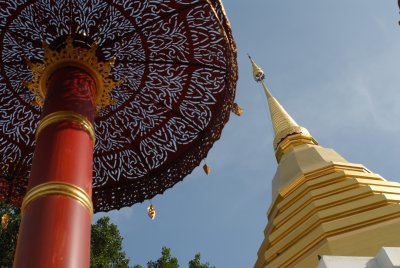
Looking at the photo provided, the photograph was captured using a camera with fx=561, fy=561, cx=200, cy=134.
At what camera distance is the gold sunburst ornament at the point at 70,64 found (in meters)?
5.42

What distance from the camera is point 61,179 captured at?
4277 mm

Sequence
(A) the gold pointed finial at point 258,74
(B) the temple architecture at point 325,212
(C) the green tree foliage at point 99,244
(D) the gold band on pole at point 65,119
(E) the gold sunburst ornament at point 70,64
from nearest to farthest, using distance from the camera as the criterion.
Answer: (D) the gold band on pole at point 65,119
(E) the gold sunburst ornament at point 70,64
(B) the temple architecture at point 325,212
(C) the green tree foliage at point 99,244
(A) the gold pointed finial at point 258,74

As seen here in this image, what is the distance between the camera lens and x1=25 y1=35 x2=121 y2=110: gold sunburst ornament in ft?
17.8

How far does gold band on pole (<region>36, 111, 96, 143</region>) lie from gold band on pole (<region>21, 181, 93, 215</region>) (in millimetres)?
712

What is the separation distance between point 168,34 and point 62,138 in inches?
84.4

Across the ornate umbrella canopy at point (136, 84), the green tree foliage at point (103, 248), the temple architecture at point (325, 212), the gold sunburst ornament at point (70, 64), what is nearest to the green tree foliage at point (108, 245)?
the green tree foliage at point (103, 248)

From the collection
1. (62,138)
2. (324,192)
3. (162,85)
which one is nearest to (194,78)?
(162,85)

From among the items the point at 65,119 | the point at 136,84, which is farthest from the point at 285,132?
the point at 65,119

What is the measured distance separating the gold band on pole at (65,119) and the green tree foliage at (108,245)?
11838 mm

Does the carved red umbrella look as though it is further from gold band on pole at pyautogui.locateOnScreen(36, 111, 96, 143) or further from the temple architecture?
the temple architecture

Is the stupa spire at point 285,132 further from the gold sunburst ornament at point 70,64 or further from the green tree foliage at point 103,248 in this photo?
the gold sunburst ornament at point 70,64

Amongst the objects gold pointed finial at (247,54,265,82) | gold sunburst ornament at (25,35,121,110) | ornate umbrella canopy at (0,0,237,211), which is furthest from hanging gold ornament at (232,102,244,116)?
gold pointed finial at (247,54,265,82)

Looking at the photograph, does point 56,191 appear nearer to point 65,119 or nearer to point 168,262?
point 65,119

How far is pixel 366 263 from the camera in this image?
653cm
